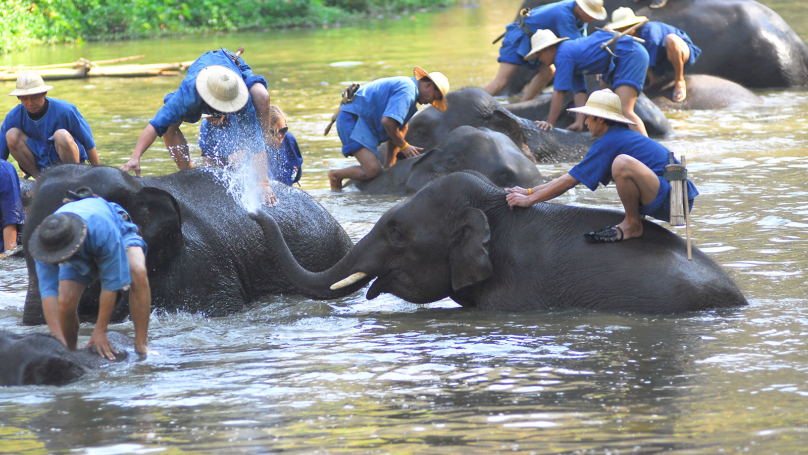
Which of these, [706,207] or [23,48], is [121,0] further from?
[706,207]

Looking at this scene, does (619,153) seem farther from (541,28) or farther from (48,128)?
(541,28)

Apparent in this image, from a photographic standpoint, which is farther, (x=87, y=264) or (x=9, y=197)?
(x=9, y=197)

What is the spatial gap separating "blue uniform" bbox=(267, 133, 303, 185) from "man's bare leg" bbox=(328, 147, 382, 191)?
869 mm

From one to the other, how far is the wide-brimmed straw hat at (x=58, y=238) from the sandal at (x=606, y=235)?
2861mm

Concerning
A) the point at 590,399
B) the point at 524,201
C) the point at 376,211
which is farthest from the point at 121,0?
the point at 590,399

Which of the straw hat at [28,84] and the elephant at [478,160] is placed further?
the elephant at [478,160]

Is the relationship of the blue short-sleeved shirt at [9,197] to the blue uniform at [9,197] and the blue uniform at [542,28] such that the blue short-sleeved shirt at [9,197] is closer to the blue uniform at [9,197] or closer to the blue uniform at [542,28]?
the blue uniform at [9,197]

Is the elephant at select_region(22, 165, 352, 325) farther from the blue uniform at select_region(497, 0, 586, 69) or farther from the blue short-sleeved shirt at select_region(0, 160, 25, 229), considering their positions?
the blue uniform at select_region(497, 0, 586, 69)

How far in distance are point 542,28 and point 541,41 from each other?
119cm

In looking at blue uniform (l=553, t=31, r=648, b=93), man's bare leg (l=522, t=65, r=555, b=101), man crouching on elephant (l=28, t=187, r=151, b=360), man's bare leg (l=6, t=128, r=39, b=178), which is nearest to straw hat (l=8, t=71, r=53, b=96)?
man's bare leg (l=6, t=128, r=39, b=178)

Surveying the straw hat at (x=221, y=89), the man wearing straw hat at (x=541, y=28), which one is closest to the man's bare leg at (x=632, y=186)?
the straw hat at (x=221, y=89)

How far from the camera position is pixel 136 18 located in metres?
29.5

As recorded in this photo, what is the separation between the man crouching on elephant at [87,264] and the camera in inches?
192

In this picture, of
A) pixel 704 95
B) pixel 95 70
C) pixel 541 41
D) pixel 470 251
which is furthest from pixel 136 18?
pixel 470 251
